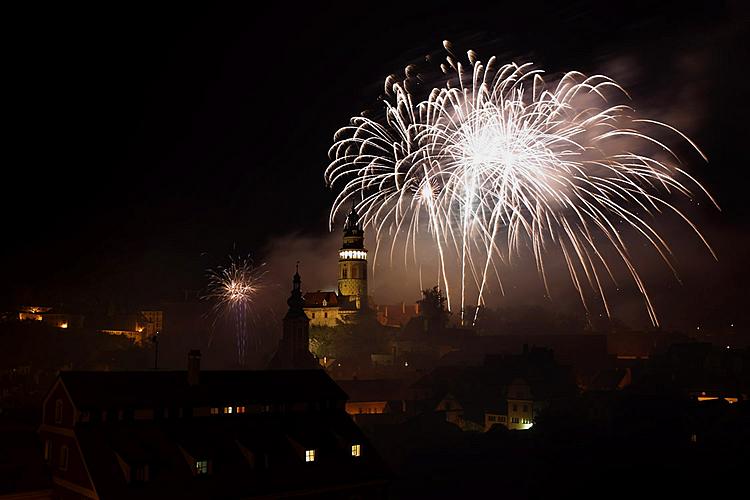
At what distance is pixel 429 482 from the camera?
193 feet

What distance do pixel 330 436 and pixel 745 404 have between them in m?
45.7

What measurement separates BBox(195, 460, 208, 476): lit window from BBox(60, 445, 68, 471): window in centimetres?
626

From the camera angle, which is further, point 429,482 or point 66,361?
point 66,361

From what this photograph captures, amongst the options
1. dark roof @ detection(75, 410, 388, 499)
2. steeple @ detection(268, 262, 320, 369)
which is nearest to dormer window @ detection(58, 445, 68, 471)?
dark roof @ detection(75, 410, 388, 499)

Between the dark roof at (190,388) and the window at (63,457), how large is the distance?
277 cm

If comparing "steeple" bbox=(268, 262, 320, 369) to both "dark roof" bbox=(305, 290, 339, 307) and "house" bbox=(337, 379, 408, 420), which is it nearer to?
"house" bbox=(337, 379, 408, 420)

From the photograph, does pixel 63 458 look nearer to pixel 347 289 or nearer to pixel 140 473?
pixel 140 473

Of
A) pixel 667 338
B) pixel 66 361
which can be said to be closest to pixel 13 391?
pixel 66 361

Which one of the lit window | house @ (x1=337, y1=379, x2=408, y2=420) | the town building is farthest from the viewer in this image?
the town building

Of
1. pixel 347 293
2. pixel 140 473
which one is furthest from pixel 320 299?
pixel 140 473

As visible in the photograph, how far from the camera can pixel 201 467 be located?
37.0 metres

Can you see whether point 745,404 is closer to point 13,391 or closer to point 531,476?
point 531,476

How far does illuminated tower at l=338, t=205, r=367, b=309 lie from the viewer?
166875 millimetres

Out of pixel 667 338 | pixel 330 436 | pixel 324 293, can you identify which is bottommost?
pixel 330 436
